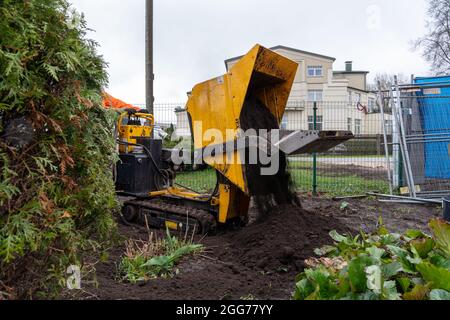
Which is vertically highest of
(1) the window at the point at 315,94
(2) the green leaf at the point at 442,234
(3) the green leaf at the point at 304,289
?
(1) the window at the point at 315,94

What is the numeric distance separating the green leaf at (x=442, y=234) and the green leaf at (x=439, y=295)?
64 centimetres

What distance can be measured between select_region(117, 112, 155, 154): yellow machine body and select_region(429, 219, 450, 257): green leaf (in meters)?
4.92

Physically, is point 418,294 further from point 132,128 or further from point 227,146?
point 132,128

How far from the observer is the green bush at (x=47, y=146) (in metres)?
2.23

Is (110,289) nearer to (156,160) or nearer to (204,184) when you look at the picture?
(156,160)

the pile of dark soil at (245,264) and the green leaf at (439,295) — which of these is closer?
the green leaf at (439,295)

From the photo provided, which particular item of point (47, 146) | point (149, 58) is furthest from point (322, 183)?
point (47, 146)

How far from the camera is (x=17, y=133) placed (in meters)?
2.36

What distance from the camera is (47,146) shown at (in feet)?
7.90

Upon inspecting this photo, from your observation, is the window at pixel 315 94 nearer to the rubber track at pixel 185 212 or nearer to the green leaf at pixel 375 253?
the rubber track at pixel 185 212

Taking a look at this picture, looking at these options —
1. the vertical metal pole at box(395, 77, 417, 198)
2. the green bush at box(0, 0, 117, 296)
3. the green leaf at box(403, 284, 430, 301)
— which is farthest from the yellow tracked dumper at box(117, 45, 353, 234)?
the vertical metal pole at box(395, 77, 417, 198)

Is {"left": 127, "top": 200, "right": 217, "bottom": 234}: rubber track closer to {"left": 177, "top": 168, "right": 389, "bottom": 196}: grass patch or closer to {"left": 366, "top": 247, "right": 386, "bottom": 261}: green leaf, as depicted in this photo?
{"left": 366, "top": 247, "right": 386, "bottom": 261}: green leaf

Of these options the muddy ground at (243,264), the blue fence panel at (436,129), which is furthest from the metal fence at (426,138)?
the muddy ground at (243,264)

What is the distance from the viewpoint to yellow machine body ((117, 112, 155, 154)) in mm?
7055
